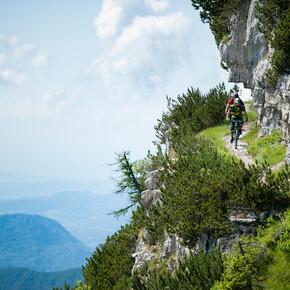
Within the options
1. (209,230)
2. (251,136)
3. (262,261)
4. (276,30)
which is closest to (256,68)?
(276,30)

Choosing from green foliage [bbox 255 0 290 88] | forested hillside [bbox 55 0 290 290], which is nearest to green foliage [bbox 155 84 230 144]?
forested hillside [bbox 55 0 290 290]

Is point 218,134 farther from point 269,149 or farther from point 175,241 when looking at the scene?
point 175,241

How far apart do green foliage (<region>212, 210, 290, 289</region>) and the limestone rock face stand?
5.32 m

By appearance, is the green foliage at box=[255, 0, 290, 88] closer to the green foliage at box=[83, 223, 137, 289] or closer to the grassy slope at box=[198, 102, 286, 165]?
the grassy slope at box=[198, 102, 286, 165]

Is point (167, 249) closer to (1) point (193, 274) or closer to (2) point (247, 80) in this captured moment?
(1) point (193, 274)

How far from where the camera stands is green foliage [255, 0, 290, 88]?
13211 mm

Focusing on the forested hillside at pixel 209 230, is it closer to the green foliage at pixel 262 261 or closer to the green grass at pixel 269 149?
the green foliage at pixel 262 261

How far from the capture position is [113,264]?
17203 millimetres

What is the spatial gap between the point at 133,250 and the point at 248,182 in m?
9.73

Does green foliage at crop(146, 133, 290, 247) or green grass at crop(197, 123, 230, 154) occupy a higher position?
green grass at crop(197, 123, 230, 154)

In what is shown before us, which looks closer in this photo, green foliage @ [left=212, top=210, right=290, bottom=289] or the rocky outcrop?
green foliage @ [left=212, top=210, right=290, bottom=289]

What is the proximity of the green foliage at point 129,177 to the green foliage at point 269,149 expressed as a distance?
1523cm

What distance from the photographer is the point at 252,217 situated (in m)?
10.8

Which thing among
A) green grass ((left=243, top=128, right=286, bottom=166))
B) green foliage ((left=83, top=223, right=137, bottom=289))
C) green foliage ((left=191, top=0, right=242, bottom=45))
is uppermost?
green foliage ((left=191, top=0, right=242, bottom=45))
